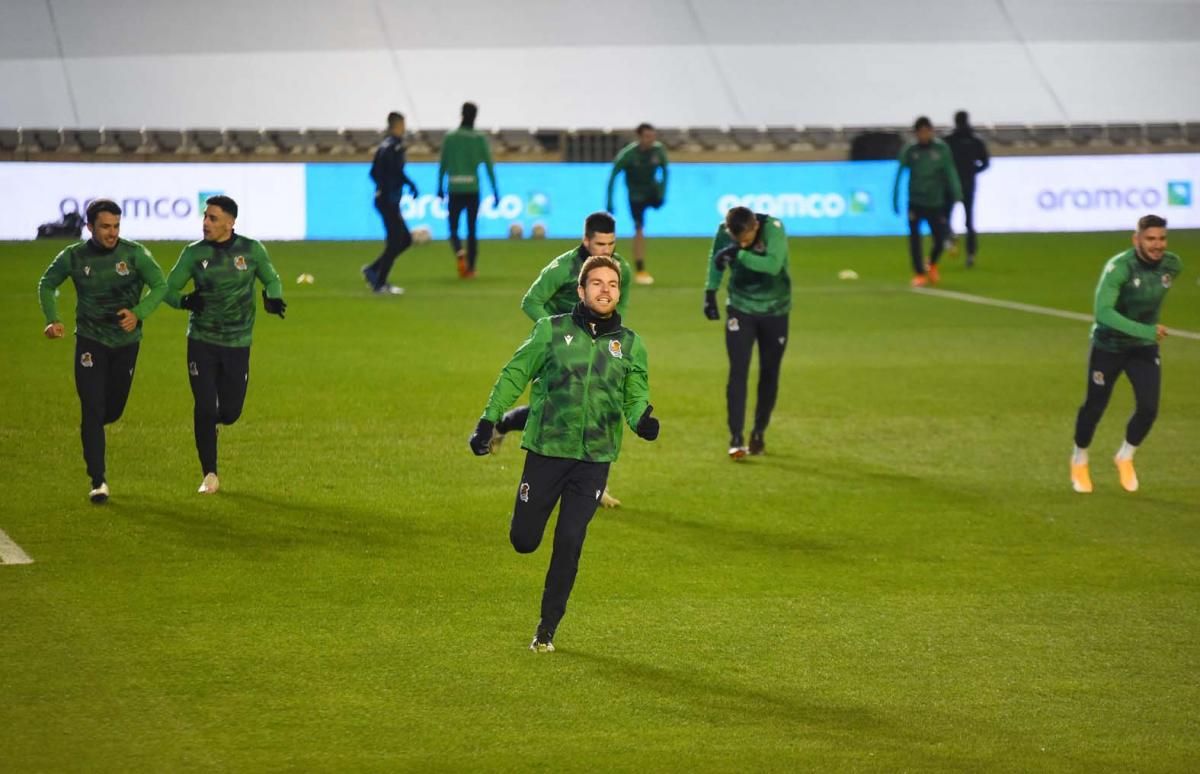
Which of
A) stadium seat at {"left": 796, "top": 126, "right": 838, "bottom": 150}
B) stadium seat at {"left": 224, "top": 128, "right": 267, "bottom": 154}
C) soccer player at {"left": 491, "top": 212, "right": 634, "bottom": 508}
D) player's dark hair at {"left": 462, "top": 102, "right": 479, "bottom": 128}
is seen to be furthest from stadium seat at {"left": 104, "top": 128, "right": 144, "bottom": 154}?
soccer player at {"left": 491, "top": 212, "right": 634, "bottom": 508}

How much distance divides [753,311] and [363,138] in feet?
82.9

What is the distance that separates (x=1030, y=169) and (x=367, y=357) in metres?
21.4

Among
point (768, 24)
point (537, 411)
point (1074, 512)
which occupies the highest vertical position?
point (768, 24)

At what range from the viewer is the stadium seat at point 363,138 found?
122 feet

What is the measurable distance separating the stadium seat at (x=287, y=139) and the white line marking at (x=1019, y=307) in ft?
53.6

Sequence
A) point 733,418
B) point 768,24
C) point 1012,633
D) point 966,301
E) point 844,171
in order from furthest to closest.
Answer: point 768,24 → point 844,171 → point 966,301 → point 733,418 → point 1012,633

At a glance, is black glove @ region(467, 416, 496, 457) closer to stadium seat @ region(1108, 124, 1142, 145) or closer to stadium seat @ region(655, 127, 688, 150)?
stadium seat @ region(655, 127, 688, 150)

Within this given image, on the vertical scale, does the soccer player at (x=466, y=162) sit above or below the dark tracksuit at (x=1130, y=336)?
above

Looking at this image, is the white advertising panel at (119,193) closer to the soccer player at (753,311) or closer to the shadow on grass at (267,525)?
the soccer player at (753,311)

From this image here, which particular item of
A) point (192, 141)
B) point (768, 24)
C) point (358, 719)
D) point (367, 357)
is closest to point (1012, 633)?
point (358, 719)

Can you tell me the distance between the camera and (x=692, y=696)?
7699 mm

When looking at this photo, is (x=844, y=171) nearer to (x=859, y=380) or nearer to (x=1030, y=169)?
(x=1030, y=169)

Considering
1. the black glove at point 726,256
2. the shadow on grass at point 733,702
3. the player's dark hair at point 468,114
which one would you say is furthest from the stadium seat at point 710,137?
the shadow on grass at point 733,702

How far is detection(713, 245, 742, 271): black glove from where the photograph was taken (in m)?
13.2
